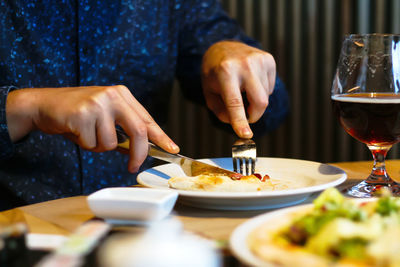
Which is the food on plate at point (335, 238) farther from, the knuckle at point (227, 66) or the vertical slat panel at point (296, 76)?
the vertical slat panel at point (296, 76)

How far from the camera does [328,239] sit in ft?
1.57

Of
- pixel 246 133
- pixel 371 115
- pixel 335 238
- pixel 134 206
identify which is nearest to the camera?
pixel 335 238

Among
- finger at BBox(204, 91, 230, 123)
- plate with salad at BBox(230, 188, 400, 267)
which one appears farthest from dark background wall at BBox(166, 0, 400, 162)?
plate with salad at BBox(230, 188, 400, 267)

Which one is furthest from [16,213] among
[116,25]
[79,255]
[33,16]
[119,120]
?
[116,25]

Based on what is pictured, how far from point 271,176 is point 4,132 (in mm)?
587

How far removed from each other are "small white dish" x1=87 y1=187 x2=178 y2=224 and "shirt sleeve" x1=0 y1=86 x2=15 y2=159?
448 mm

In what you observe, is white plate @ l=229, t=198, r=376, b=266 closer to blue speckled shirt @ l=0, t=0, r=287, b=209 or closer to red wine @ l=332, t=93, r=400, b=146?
red wine @ l=332, t=93, r=400, b=146

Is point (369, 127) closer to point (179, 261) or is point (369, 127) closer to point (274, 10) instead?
point (179, 261)

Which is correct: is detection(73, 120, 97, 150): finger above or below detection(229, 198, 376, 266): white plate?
→ above

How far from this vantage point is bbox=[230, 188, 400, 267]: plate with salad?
18.1 inches

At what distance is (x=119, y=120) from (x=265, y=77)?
48 cm

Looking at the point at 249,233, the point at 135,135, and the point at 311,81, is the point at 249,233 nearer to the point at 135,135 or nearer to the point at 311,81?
the point at 135,135

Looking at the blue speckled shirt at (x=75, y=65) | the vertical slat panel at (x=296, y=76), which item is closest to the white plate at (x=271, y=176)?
the blue speckled shirt at (x=75, y=65)

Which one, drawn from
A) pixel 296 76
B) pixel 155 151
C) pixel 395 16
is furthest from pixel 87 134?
pixel 395 16
